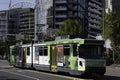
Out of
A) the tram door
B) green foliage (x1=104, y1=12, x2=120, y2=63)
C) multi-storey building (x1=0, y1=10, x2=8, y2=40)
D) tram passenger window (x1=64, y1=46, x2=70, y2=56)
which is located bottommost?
the tram door

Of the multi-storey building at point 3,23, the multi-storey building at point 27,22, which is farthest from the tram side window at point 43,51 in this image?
the multi-storey building at point 3,23

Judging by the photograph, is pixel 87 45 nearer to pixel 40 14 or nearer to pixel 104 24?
pixel 104 24

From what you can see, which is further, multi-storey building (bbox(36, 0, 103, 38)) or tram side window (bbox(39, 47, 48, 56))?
multi-storey building (bbox(36, 0, 103, 38))

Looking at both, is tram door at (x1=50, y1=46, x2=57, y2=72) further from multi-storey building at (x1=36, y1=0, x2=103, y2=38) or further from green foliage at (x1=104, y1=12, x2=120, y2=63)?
multi-storey building at (x1=36, y1=0, x2=103, y2=38)

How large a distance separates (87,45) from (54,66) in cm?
638

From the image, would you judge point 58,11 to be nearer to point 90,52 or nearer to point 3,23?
point 3,23

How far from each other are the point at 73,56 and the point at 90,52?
59.6 inches

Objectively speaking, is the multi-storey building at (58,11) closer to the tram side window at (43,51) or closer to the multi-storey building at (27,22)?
the multi-storey building at (27,22)

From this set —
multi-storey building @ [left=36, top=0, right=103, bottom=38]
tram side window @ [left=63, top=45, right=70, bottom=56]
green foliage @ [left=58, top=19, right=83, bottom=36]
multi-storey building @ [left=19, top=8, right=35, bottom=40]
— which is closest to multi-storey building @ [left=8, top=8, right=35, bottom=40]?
multi-storey building @ [left=19, top=8, right=35, bottom=40]

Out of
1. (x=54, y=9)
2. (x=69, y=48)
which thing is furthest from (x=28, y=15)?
(x=69, y=48)

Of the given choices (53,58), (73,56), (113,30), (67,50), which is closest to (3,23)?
(113,30)

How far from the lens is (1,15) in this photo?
153125mm

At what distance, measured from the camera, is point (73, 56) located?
3028 centimetres

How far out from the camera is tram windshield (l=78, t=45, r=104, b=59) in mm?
29203
